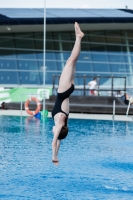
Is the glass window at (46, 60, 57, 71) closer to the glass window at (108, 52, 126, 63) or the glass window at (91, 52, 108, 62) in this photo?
the glass window at (91, 52, 108, 62)

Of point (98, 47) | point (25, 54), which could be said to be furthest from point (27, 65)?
point (98, 47)

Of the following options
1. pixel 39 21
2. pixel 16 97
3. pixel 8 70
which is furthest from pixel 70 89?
pixel 8 70

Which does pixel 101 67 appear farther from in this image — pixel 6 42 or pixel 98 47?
pixel 6 42

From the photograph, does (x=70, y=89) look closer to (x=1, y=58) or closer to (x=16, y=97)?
(x=16, y=97)

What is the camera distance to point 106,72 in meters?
44.9

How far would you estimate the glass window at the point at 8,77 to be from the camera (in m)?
43.1

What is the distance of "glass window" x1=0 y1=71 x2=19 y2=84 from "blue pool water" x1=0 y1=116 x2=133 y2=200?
2363cm

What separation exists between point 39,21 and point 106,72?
742cm

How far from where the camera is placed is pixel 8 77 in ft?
142

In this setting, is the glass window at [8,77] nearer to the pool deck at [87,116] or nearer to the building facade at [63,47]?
the building facade at [63,47]

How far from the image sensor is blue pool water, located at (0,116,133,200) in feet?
29.9

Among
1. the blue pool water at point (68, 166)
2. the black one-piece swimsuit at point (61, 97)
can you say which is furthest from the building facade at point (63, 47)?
the black one-piece swimsuit at point (61, 97)

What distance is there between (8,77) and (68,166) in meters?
31.9

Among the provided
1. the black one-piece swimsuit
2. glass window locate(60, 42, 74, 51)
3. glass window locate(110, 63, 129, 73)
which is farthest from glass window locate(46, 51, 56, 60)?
the black one-piece swimsuit
